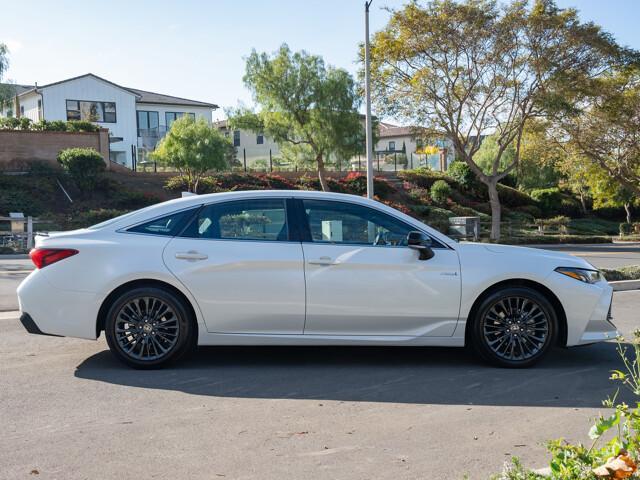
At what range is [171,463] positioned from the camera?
12.7 ft

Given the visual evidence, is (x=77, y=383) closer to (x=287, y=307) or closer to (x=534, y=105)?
(x=287, y=307)

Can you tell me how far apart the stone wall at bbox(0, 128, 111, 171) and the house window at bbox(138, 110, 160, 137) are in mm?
21490

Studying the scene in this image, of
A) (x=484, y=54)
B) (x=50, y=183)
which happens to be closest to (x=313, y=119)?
(x=484, y=54)

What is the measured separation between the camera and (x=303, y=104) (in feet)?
113

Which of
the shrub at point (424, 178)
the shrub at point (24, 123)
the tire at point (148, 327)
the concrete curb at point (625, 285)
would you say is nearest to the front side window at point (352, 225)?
the tire at point (148, 327)

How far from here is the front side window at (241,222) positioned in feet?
19.7

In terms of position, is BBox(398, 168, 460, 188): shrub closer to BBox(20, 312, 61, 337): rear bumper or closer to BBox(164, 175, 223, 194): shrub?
BBox(164, 175, 223, 194): shrub

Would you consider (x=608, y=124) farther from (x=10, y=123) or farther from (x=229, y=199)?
(x=10, y=123)

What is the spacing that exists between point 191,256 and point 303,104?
1159 inches

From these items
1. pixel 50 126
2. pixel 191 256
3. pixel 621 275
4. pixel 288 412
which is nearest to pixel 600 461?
pixel 288 412

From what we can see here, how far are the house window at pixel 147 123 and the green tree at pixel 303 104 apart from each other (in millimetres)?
23470

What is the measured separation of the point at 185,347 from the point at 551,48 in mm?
24507

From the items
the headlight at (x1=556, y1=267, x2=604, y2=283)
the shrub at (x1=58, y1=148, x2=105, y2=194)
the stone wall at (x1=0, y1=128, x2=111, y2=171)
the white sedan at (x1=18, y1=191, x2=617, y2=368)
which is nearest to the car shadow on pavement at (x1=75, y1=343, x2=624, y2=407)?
the white sedan at (x1=18, y1=191, x2=617, y2=368)

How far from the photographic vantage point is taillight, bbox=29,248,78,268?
19.3 feet
